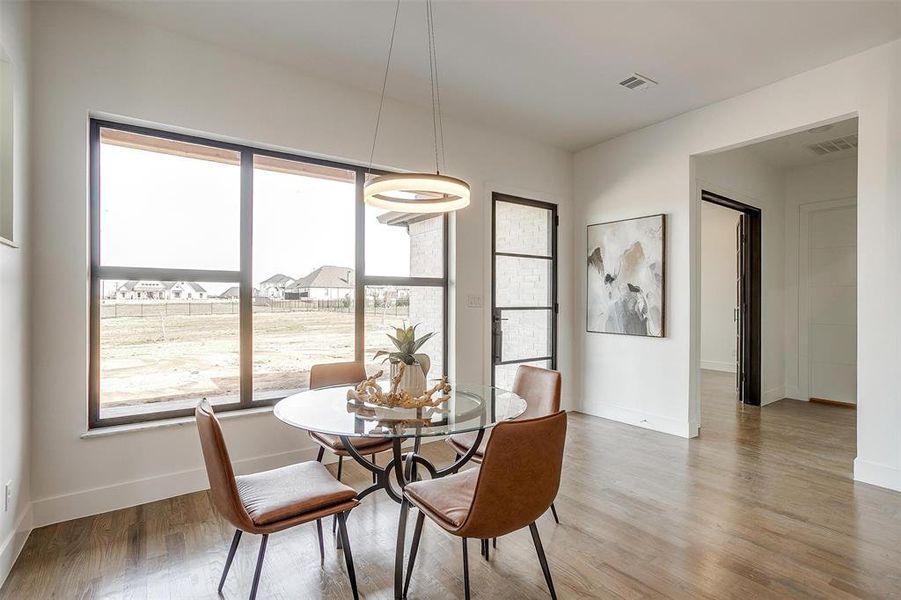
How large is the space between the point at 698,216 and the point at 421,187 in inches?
125

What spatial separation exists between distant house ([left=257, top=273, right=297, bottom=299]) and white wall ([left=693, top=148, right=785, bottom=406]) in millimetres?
4532

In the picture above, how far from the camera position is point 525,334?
486 centimetres

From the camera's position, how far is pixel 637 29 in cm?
289

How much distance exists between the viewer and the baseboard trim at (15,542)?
204 centimetres

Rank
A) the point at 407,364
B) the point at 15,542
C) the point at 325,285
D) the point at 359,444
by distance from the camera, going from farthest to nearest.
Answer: the point at 325,285, the point at 359,444, the point at 407,364, the point at 15,542

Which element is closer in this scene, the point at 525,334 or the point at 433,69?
the point at 433,69

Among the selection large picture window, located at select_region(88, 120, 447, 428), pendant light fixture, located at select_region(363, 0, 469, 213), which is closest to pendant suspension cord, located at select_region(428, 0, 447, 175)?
pendant light fixture, located at select_region(363, 0, 469, 213)

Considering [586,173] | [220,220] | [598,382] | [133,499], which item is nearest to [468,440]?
[133,499]

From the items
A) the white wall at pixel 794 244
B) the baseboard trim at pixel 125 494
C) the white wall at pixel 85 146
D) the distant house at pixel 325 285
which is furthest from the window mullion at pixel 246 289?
the white wall at pixel 794 244

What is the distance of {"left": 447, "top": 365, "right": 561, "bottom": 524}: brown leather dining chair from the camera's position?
2666 millimetres

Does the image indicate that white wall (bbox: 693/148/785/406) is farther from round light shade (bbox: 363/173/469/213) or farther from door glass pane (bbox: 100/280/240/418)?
door glass pane (bbox: 100/280/240/418)

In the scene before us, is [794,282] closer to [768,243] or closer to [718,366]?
[768,243]

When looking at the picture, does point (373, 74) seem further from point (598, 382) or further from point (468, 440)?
point (598, 382)

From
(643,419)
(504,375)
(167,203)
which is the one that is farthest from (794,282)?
(167,203)
